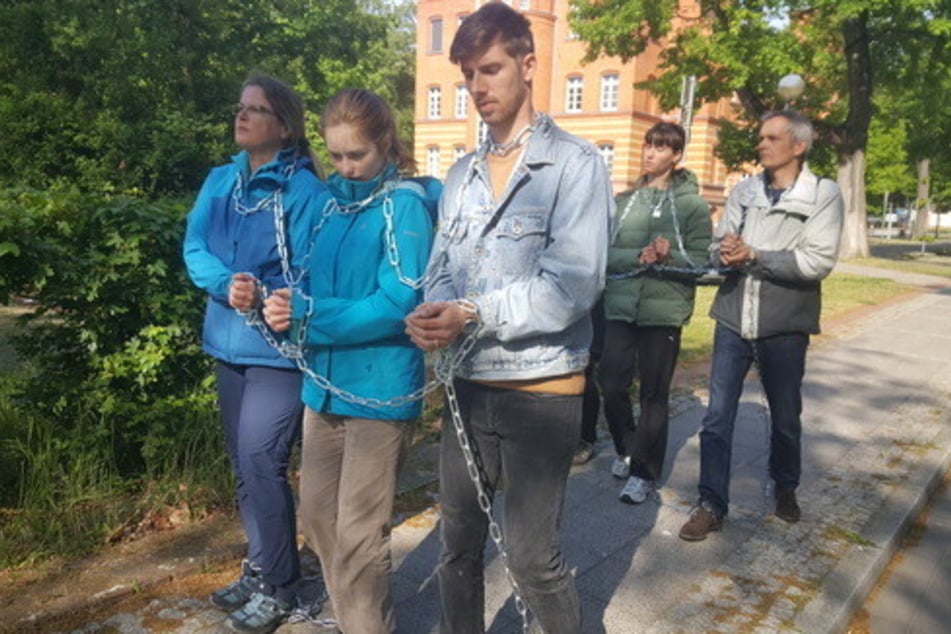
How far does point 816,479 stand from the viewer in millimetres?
5105

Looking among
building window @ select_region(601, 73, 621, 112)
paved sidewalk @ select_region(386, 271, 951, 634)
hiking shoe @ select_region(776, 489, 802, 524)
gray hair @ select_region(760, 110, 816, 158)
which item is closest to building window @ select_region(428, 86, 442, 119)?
building window @ select_region(601, 73, 621, 112)

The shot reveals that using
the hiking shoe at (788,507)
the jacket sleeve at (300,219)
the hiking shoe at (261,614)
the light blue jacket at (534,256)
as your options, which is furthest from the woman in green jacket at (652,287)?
the hiking shoe at (261,614)

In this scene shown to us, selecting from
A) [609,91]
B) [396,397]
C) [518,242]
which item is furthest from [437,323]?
[609,91]

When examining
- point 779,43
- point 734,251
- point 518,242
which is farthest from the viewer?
point 779,43

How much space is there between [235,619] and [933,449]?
17.2 feet

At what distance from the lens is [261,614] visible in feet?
9.78

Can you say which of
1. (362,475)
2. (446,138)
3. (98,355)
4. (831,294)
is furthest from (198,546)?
(446,138)

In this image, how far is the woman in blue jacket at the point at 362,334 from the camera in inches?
99.0

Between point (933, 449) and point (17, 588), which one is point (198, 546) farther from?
point (933, 449)

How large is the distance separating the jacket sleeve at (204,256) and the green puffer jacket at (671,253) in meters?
2.33

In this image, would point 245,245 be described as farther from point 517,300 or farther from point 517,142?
point 517,300

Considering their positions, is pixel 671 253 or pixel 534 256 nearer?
pixel 534 256

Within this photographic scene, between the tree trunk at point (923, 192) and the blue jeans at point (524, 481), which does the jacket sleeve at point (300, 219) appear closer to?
the blue jeans at point (524, 481)

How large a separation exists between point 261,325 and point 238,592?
119cm
